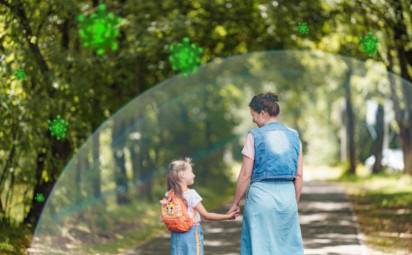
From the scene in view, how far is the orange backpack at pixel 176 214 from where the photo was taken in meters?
7.50

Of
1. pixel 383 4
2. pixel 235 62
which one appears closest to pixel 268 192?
pixel 383 4

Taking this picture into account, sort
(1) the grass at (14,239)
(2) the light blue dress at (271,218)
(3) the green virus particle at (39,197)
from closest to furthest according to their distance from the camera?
(2) the light blue dress at (271,218) < (1) the grass at (14,239) < (3) the green virus particle at (39,197)

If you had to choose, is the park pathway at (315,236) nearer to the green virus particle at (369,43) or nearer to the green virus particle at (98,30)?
the green virus particle at (369,43)

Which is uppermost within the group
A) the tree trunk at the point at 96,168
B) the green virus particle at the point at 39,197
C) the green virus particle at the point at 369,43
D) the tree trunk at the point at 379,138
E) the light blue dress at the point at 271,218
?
the tree trunk at the point at 379,138

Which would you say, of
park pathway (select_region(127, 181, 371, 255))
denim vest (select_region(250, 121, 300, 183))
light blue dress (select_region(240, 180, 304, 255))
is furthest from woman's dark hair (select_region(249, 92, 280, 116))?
park pathway (select_region(127, 181, 371, 255))

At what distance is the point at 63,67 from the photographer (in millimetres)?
13031

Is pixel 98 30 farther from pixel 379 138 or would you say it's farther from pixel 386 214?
pixel 379 138

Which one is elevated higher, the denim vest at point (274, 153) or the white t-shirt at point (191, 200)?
the denim vest at point (274, 153)

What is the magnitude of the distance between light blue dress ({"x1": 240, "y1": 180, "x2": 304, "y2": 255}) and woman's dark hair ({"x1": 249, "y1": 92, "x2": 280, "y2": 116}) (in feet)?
1.96

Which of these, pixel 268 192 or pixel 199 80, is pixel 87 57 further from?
pixel 199 80

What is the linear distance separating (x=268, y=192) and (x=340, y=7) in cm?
841

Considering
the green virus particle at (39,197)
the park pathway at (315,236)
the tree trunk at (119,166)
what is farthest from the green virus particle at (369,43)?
the tree trunk at (119,166)
